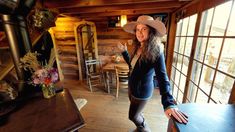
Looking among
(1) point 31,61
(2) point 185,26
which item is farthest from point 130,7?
(1) point 31,61

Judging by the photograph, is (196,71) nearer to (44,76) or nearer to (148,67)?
(148,67)

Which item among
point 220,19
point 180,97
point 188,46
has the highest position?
point 220,19

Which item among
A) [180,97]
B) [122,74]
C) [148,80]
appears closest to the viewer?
[148,80]

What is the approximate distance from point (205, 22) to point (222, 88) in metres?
0.86

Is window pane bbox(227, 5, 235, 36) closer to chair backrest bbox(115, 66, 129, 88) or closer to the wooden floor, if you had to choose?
the wooden floor

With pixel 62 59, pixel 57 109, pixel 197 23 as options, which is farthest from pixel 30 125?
pixel 62 59

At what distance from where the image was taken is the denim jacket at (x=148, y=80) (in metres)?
1.00

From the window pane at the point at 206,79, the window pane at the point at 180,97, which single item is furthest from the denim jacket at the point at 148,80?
the window pane at the point at 180,97

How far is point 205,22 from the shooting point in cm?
152

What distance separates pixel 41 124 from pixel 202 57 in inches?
76.5

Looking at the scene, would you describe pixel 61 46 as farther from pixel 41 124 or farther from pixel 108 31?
pixel 41 124

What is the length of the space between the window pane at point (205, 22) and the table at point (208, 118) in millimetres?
1036

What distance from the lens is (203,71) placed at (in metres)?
1.51

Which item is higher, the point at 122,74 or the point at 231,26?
the point at 231,26
